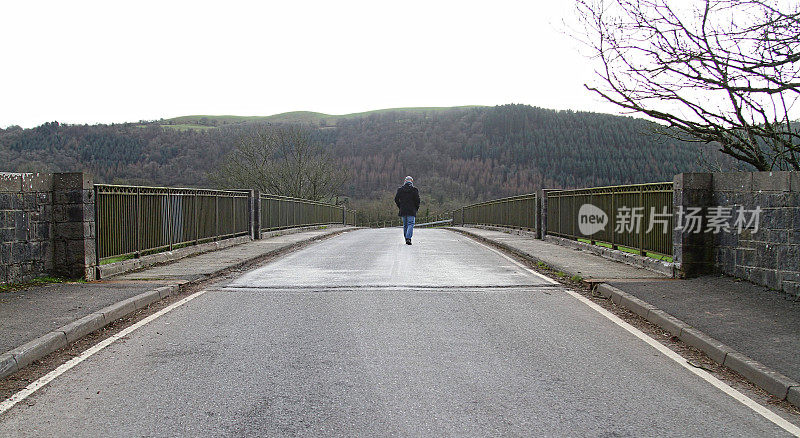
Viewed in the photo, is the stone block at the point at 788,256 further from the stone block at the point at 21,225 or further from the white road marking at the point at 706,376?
the stone block at the point at 21,225

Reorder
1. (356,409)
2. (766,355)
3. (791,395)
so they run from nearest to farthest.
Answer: (356,409), (791,395), (766,355)

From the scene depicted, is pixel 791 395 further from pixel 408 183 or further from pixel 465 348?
pixel 408 183

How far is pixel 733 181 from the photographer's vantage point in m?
8.38

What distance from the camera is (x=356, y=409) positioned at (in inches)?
145

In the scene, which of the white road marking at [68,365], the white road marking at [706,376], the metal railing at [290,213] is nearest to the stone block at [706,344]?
the white road marking at [706,376]

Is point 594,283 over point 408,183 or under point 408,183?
under

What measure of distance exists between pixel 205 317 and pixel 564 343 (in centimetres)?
393

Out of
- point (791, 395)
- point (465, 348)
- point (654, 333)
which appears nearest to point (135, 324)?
point (465, 348)

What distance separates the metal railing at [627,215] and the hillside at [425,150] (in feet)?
146

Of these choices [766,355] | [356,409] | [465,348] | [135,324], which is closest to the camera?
[356,409]

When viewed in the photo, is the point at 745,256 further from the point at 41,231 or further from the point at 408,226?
the point at 408,226

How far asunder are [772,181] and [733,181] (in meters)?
0.90

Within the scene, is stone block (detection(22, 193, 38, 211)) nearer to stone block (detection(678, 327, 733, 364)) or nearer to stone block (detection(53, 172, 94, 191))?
stone block (detection(53, 172, 94, 191))

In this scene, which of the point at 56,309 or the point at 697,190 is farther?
the point at 697,190
